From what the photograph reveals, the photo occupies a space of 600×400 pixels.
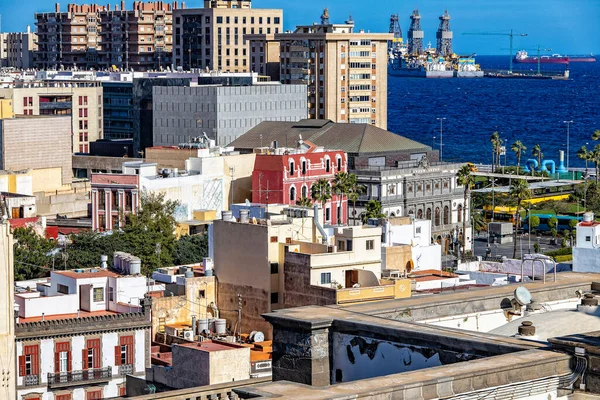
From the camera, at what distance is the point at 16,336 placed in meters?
44.3

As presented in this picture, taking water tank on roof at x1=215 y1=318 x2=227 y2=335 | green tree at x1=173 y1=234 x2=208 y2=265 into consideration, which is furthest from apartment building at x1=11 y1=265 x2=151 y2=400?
green tree at x1=173 y1=234 x2=208 y2=265

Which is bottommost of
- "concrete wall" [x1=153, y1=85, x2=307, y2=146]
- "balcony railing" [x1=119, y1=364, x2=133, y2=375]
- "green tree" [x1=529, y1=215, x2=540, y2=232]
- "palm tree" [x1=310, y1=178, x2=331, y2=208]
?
"balcony railing" [x1=119, y1=364, x2=133, y2=375]

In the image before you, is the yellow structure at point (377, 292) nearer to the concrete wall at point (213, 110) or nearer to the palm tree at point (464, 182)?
the palm tree at point (464, 182)

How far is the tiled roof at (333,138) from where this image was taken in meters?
106

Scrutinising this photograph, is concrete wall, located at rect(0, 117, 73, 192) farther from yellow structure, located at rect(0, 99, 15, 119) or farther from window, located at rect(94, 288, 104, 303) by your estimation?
window, located at rect(94, 288, 104, 303)

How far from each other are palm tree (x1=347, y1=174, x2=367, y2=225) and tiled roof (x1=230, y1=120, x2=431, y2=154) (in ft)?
20.8

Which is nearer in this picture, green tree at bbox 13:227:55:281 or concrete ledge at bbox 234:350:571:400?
concrete ledge at bbox 234:350:571:400

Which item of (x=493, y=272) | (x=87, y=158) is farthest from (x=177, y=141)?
(x=493, y=272)

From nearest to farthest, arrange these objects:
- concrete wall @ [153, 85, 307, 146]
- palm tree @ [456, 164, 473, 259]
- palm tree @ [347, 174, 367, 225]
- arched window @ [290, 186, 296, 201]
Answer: palm tree @ [347, 174, 367, 225], arched window @ [290, 186, 296, 201], palm tree @ [456, 164, 473, 259], concrete wall @ [153, 85, 307, 146]

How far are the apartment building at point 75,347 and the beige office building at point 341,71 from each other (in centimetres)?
Result: 11423

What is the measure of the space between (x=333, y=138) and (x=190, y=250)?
3619cm

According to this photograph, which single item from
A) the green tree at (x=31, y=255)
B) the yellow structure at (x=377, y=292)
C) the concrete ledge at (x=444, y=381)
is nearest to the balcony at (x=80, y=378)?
the yellow structure at (x=377, y=292)

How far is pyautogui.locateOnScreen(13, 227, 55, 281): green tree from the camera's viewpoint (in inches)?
2633

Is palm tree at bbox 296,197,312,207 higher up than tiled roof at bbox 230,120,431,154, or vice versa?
tiled roof at bbox 230,120,431,154
